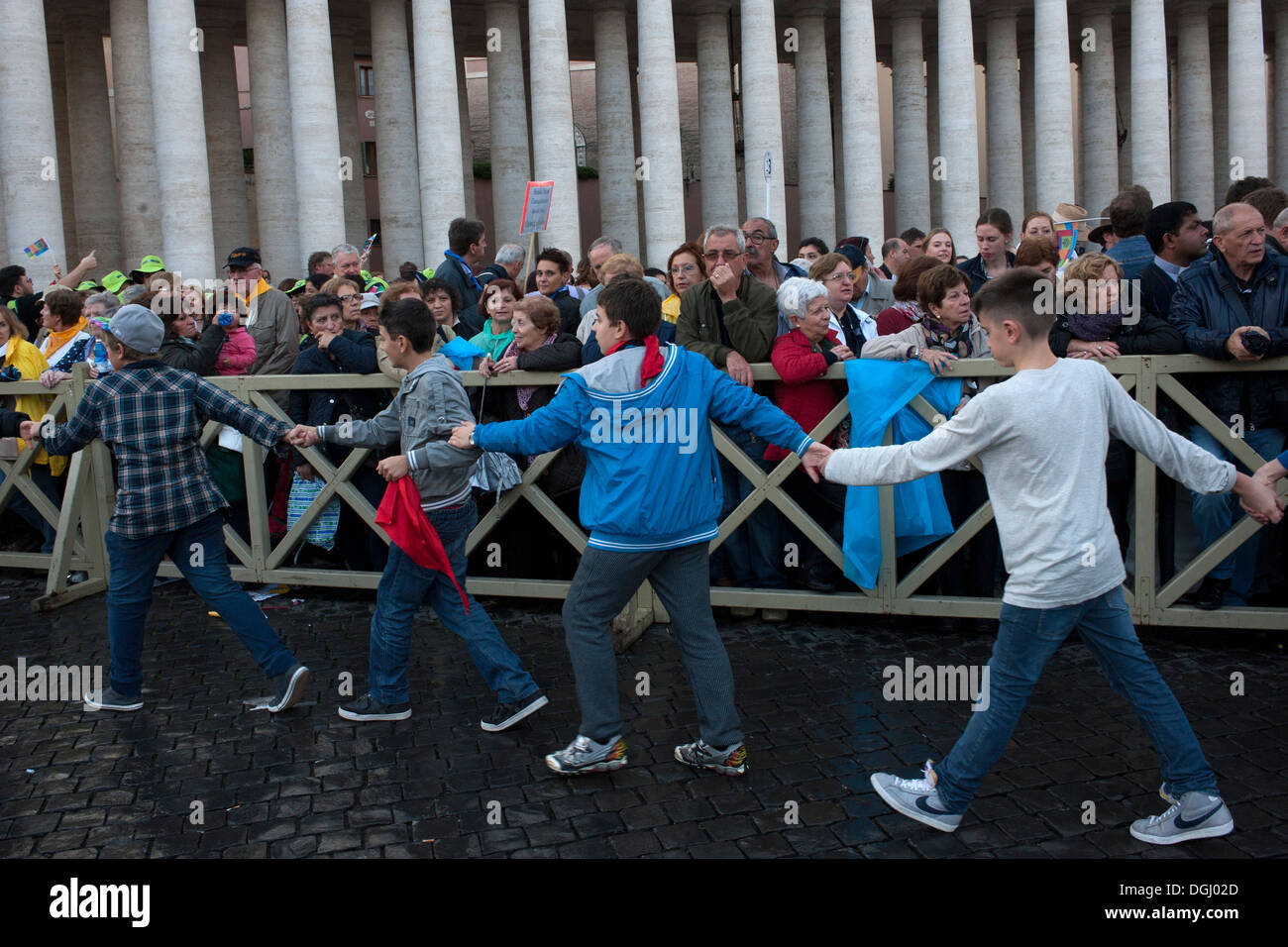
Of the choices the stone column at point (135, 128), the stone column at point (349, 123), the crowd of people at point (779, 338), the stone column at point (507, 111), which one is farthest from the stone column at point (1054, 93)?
the crowd of people at point (779, 338)

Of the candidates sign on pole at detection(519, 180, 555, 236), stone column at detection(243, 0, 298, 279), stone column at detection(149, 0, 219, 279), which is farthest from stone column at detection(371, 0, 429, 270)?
sign on pole at detection(519, 180, 555, 236)

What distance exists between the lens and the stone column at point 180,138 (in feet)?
76.5

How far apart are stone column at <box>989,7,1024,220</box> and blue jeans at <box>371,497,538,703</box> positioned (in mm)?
34162

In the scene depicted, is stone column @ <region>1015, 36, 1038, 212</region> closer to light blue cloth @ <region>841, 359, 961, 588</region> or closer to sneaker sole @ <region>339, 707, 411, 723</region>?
light blue cloth @ <region>841, 359, 961, 588</region>

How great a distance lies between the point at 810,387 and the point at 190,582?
3299 millimetres

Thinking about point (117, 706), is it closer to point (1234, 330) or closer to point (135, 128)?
point (1234, 330)

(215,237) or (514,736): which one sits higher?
(215,237)

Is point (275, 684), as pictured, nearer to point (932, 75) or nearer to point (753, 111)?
point (753, 111)

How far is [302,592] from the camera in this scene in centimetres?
777

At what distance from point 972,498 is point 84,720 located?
15.2 feet

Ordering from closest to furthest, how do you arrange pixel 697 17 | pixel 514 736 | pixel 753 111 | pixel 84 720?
1. pixel 514 736
2. pixel 84 720
3. pixel 753 111
4. pixel 697 17

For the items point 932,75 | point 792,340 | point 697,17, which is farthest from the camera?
point 932,75

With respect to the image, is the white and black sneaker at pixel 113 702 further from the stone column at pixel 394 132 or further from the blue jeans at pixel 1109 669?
the stone column at pixel 394 132

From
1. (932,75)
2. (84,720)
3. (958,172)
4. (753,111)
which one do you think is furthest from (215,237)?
(84,720)
